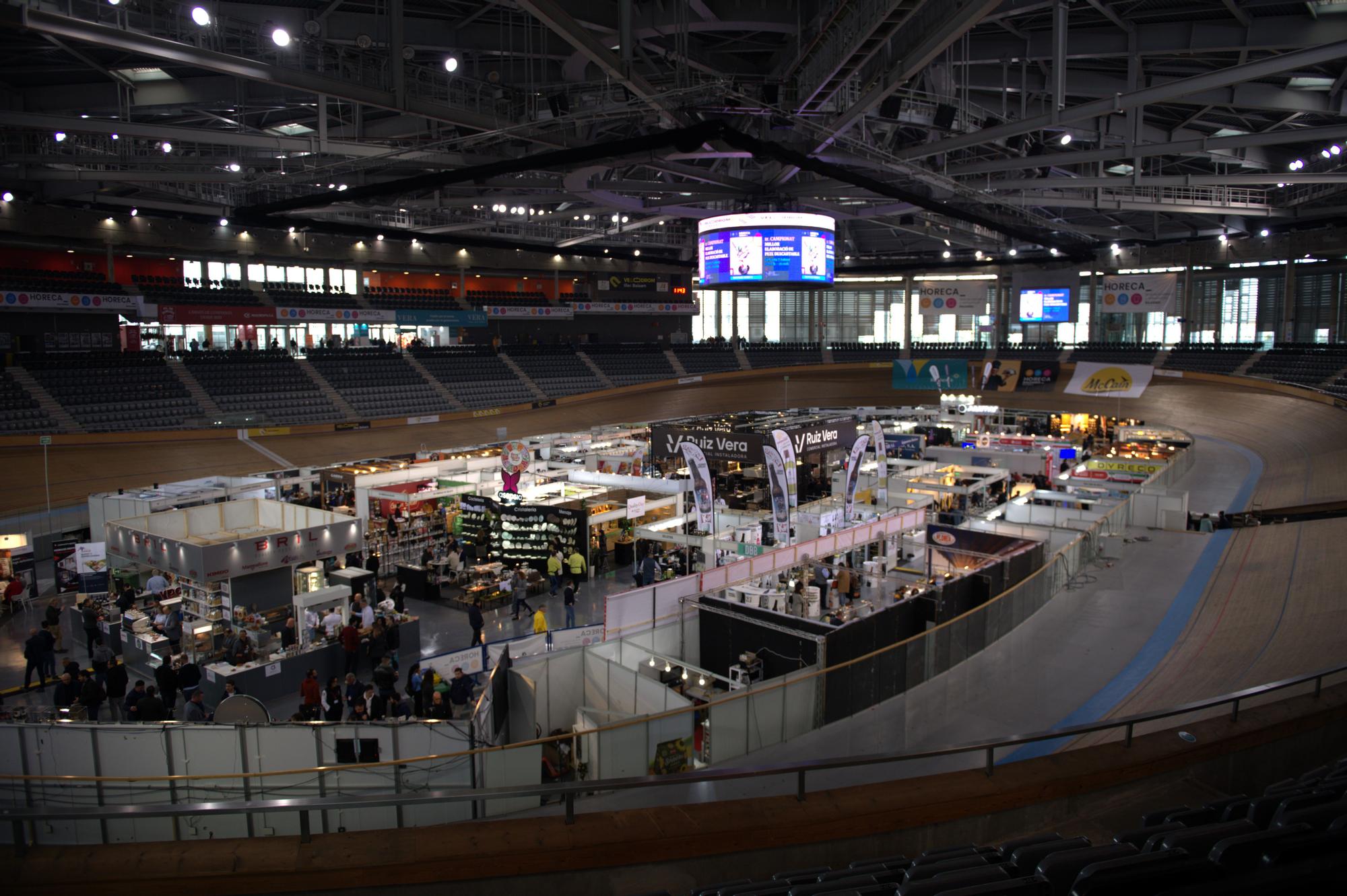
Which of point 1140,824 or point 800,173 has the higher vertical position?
point 800,173

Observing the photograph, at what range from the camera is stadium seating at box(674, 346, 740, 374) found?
45.7m

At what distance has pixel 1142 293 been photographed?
3281 centimetres

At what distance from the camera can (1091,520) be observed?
16297 millimetres

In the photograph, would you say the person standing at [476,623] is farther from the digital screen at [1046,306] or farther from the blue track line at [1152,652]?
the digital screen at [1046,306]

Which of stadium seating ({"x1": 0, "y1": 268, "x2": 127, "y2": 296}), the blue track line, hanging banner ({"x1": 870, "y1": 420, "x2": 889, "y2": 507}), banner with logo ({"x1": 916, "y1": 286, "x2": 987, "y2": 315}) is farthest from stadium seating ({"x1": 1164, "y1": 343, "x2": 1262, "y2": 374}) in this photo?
stadium seating ({"x1": 0, "y1": 268, "x2": 127, "y2": 296})

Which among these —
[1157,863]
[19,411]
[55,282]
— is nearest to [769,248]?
[1157,863]

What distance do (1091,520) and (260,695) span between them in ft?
47.7

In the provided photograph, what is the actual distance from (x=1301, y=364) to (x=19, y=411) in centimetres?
4410

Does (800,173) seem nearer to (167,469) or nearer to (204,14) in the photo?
(204,14)

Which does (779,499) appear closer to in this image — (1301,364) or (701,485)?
(701,485)

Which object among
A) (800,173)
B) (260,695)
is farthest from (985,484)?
(260,695)

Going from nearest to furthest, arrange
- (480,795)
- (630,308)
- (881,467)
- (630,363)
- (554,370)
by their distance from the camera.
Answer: (480,795)
(881,467)
(554,370)
(630,363)
(630,308)

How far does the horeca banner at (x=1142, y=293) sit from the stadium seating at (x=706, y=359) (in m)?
19.0

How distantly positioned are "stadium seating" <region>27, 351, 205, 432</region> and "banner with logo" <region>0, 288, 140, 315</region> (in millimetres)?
1718
